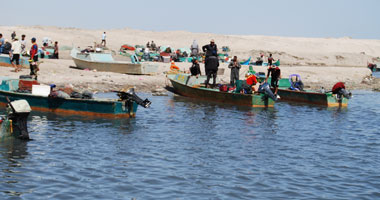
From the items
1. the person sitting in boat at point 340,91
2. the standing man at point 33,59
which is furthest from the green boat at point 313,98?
the standing man at point 33,59

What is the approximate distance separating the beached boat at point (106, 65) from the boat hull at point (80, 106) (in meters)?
12.2

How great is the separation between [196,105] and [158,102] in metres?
1.75

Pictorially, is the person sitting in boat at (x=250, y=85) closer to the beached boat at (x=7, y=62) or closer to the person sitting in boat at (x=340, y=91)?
the person sitting in boat at (x=340, y=91)

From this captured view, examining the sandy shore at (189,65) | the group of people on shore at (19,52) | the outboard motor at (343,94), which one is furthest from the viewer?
the sandy shore at (189,65)

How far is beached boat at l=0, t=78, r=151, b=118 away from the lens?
17609 millimetres

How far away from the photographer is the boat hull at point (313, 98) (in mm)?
24344

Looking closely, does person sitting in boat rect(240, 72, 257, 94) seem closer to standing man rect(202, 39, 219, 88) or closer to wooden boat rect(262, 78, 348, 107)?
standing man rect(202, 39, 219, 88)

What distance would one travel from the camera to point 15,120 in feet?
44.9

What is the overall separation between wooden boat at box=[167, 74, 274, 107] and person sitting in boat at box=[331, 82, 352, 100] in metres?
3.30

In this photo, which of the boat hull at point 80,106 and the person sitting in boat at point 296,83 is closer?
the boat hull at point 80,106

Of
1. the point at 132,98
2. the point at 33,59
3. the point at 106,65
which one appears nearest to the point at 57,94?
the point at 132,98

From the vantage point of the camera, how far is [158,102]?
23.8 m

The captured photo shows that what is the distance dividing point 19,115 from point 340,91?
50.7ft

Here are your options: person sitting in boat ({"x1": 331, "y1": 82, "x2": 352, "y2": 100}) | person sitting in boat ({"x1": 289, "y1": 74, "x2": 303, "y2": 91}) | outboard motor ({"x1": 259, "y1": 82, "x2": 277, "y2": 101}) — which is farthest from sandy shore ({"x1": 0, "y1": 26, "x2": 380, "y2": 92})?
outboard motor ({"x1": 259, "y1": 82, "x2": 277, "y2": 101})
